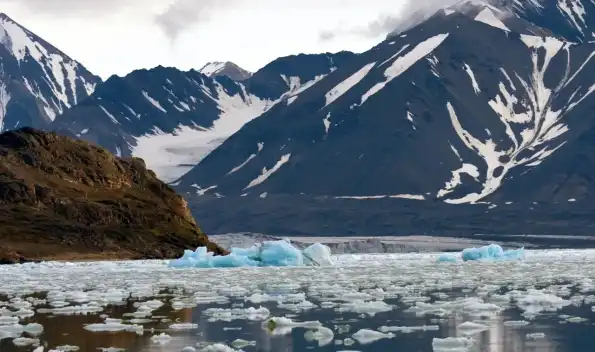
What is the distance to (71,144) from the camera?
159375mm

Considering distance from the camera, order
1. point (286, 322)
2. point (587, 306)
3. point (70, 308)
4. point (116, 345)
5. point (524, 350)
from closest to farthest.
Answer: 1. point (524, 350)
2. point (116, 345)
3. point (286, 322)
4. point (587, 306)
5. point (70, 308)

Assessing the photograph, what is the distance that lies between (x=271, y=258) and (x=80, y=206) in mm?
57925

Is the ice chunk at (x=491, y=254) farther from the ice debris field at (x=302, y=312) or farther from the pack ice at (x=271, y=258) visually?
the ice debris field at (x=302, y=312)

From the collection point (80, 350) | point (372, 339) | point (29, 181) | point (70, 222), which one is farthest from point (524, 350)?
point (29, 181)

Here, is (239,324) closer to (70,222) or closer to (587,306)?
(587,306)

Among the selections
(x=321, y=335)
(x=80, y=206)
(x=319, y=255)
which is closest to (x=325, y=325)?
(x=321, y=335)

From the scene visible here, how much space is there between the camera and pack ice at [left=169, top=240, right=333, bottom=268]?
281 feet

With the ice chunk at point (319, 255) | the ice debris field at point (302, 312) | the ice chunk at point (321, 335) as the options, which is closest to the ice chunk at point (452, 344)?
the ice debris field at point (302, 312)

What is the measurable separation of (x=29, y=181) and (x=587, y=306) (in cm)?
11785

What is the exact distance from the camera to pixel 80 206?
5497 inches

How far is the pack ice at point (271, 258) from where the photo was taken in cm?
8562

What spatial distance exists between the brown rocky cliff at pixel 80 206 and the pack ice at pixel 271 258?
3070cm

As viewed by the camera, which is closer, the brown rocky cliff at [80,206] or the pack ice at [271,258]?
the pack ice at [271,258]

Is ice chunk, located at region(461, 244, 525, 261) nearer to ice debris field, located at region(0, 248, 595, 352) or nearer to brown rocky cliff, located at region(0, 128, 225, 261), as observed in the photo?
brown rocky cliff, located at region(0, 128, 225, 261)
